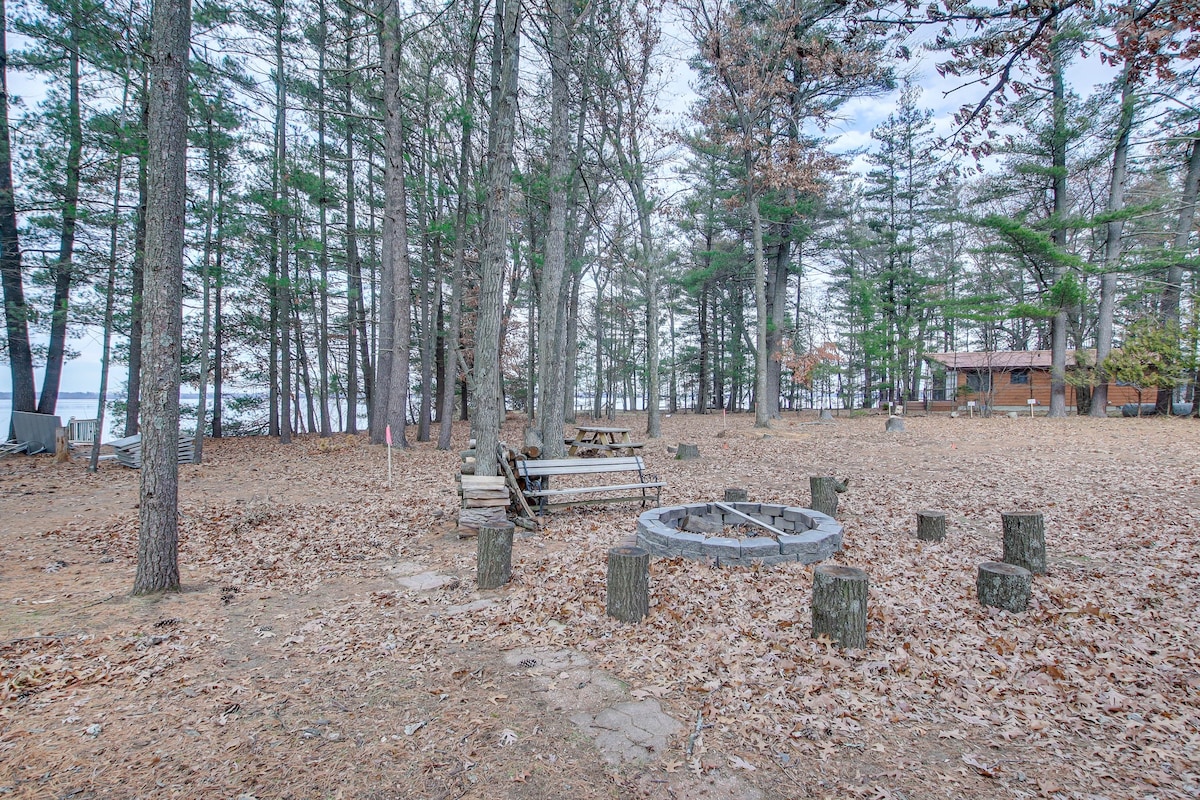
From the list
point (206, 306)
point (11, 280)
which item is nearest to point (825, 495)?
point (206, 306)

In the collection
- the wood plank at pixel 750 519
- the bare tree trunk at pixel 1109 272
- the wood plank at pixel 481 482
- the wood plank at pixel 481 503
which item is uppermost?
the bare tree trunk at pixel 1109 272

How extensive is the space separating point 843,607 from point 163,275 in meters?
5.78

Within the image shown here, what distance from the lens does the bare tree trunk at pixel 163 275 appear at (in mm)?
4410

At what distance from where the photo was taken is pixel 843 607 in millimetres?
3654

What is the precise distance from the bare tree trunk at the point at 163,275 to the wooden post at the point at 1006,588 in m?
6.60

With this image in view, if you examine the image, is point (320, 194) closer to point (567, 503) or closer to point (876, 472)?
point (567, 503)

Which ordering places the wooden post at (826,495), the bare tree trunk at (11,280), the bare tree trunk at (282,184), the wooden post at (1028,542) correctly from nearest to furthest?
the wooden post at (1028,542), the wooden post at (826,495), the bare tree trunk at (11,280), the bare tree trunk at (282,184)

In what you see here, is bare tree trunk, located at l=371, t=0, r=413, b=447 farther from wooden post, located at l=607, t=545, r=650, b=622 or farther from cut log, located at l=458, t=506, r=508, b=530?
wooden post, located at l=607, t=545, r=650, b=622

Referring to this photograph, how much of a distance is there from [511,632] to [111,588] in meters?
3.75

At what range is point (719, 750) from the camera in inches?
108

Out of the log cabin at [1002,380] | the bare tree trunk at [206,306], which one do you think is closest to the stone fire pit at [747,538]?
the bare tree trunk at [206,306]

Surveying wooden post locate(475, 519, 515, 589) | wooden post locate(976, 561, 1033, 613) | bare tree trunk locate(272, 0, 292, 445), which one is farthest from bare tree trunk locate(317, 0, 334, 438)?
wooden post locate(976, 561, 1033, 613)

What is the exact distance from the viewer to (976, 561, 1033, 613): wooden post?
4.21 metres

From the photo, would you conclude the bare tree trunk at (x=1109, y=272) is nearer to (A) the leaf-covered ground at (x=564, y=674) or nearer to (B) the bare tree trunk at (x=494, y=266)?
(A) the leaf-covered ground at (x=564, y=674)
